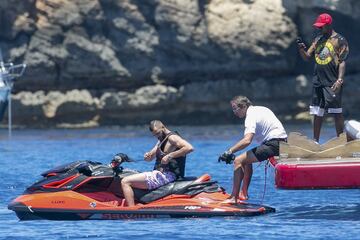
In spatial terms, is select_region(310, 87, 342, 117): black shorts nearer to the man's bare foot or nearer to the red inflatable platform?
the man's bare foot

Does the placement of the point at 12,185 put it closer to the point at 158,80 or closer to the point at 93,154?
the point at 93,154

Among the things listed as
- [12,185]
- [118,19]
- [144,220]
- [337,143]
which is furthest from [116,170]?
[118,19]

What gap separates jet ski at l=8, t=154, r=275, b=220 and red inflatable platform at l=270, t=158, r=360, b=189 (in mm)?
652

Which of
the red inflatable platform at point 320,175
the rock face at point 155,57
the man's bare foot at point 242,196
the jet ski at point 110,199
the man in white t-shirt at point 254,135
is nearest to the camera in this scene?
the red inflatable platform at point 320,175

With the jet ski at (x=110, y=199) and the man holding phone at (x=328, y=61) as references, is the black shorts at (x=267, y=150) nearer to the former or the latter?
the jet ski at (x=110, y=199)

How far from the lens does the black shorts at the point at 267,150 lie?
50.2 feet

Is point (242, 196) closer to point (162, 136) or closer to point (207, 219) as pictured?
point (207, 219)

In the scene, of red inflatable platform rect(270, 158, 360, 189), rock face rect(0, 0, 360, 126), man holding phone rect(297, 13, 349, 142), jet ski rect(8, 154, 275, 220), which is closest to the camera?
red inflatable platform rect(270, 158, 360, 189)

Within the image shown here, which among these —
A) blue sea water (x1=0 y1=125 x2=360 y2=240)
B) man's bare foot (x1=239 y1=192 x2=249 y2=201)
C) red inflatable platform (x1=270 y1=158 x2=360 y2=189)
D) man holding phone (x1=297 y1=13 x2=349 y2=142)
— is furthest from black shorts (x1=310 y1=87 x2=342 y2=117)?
red inflatable platform (x1=270 y1=158 x2=360 y2=189)

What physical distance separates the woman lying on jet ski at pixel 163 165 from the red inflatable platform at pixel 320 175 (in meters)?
1.34

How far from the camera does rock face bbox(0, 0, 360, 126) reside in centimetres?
4091

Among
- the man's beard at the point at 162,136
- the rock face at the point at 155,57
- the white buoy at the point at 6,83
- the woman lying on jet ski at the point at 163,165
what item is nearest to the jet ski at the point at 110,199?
the woman lying on jet ski at the point at 163,165

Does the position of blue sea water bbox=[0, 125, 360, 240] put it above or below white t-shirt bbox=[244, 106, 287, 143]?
below

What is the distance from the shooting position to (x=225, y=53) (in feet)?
136
